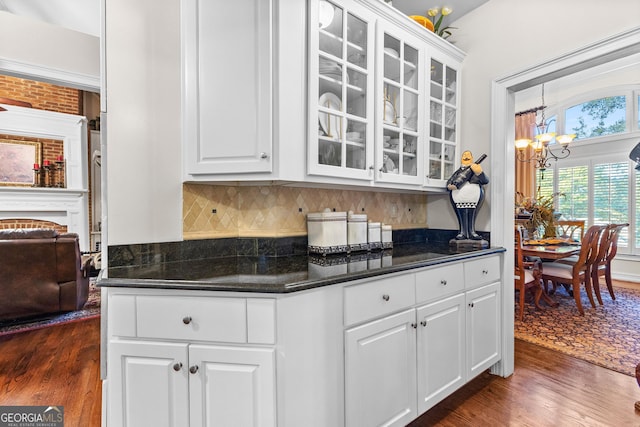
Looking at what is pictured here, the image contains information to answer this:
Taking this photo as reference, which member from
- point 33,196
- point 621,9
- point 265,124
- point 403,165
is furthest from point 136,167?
point 33,196

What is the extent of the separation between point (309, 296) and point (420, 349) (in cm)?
77

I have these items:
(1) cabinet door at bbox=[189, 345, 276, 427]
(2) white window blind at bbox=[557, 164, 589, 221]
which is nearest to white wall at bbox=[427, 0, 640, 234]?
(1) cabinet door at bbox=[189, 345, 276, 427]

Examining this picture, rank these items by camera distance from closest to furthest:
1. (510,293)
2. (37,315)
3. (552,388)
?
(552,388)
(510,293)
(37,315)

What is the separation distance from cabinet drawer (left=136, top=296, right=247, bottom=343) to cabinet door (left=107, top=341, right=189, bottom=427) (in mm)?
54

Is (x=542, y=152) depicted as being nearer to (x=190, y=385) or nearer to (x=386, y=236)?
(x=386, y=236)

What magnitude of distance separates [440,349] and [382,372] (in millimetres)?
456

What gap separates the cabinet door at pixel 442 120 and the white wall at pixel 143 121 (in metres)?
1.60

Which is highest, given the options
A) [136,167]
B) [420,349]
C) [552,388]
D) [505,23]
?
[505,23]

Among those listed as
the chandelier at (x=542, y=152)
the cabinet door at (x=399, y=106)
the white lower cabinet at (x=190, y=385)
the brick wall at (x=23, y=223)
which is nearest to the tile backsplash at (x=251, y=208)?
the cabinet door at (x=399, y=106)

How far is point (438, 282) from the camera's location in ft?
5.62

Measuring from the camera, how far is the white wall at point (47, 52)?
7.79 feet

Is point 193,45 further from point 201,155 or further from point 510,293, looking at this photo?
point 510,293

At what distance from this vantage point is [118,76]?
151 centimetres

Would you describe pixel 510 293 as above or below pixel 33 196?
below
